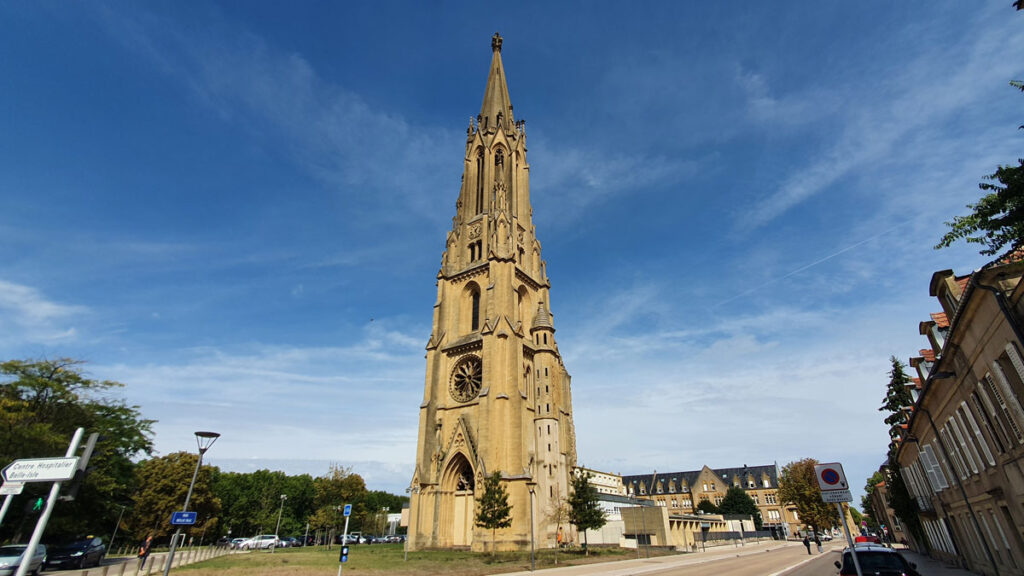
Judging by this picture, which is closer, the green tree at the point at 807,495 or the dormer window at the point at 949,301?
the dormer window at the point at 949,301

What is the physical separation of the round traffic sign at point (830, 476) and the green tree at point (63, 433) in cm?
3202

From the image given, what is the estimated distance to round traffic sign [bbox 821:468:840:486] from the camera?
29.4 ft

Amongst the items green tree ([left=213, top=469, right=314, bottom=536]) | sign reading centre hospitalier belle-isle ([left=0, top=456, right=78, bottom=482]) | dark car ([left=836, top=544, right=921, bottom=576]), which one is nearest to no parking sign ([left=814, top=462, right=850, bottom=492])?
dark car ([left=836, top=544, right=921, bottom=576])

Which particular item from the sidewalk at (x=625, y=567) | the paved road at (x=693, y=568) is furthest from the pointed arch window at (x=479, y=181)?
the paved road at (x=693, y=568)

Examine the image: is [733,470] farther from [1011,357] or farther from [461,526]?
[1011,357]

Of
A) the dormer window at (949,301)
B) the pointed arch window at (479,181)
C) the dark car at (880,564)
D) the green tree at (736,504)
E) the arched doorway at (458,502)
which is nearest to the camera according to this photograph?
the dark car at (880,564)

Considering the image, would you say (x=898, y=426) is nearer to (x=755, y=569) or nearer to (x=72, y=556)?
(x=755, y=569)

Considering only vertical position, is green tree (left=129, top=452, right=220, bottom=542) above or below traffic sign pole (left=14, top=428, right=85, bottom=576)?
above

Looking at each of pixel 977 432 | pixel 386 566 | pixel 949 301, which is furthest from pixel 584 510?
pixel 949 301

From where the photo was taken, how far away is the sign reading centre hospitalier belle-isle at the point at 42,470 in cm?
912

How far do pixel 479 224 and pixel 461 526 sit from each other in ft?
96.9

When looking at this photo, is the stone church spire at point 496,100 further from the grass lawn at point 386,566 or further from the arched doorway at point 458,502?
the grass lawn at point 386,566

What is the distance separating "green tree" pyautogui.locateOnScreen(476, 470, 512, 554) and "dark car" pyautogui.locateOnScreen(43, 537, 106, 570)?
21945 mm

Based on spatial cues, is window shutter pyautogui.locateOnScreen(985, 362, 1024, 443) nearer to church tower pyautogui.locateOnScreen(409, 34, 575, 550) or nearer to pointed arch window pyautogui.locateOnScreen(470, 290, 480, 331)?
church tower pyautogui.locateOnScreen(409, 34, 575, 550)
